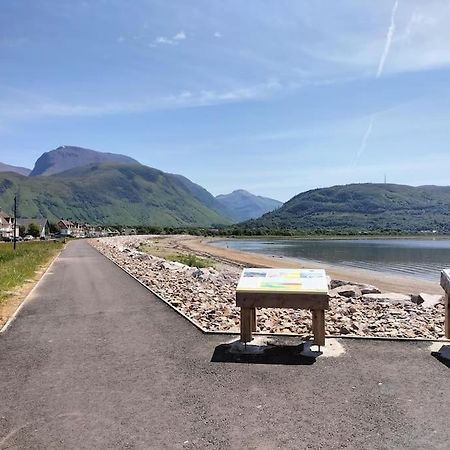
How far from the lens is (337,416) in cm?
598

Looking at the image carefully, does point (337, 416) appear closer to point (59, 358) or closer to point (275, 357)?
point (275, 357)

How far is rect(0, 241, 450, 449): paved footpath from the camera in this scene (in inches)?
215

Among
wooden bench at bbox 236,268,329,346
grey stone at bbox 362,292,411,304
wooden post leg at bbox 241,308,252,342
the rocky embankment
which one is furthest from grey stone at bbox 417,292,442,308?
wooden post leg at bbox 241,308,252,342

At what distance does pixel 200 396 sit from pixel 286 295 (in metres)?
2.81

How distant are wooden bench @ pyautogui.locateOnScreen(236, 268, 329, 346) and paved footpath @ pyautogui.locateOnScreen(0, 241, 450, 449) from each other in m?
0.73

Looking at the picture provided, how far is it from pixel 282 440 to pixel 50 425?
274cm

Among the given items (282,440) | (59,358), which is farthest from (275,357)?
(59,358)

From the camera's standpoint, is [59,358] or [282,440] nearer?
[282,440]

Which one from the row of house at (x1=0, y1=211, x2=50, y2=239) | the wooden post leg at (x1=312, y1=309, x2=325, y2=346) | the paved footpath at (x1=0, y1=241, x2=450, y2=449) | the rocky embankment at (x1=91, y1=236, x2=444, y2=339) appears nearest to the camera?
the paved footpath at (x1=0, y1=241, x2=450, y2=449)

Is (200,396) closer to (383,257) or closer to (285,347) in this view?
(285,347)

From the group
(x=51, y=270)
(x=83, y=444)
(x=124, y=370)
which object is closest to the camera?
(x=83, y=444)

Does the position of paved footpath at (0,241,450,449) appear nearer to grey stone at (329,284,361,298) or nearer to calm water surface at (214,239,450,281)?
grey stone at (329,284,361,298)

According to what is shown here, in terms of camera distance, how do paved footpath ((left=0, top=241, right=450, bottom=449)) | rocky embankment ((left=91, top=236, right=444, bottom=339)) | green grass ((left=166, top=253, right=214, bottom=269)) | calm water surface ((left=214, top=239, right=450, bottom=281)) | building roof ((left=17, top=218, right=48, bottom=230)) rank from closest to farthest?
1. paved footpath ((left=0, top=241, right=450, bottom=449))
2. rocky embankment ((left=91, top=236, right=444, bottom=339))
3. green grass ((left=166, top=253, right=214, bottom=269))
4. calm water surface ((left=214, top=239, right=450, bottom=281))
5. building roof ((left=17, top=218, right=48, bottom=230))

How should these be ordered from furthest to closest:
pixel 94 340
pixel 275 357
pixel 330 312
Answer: pixel 330 312, pixel 94 340, pixel 275 357
